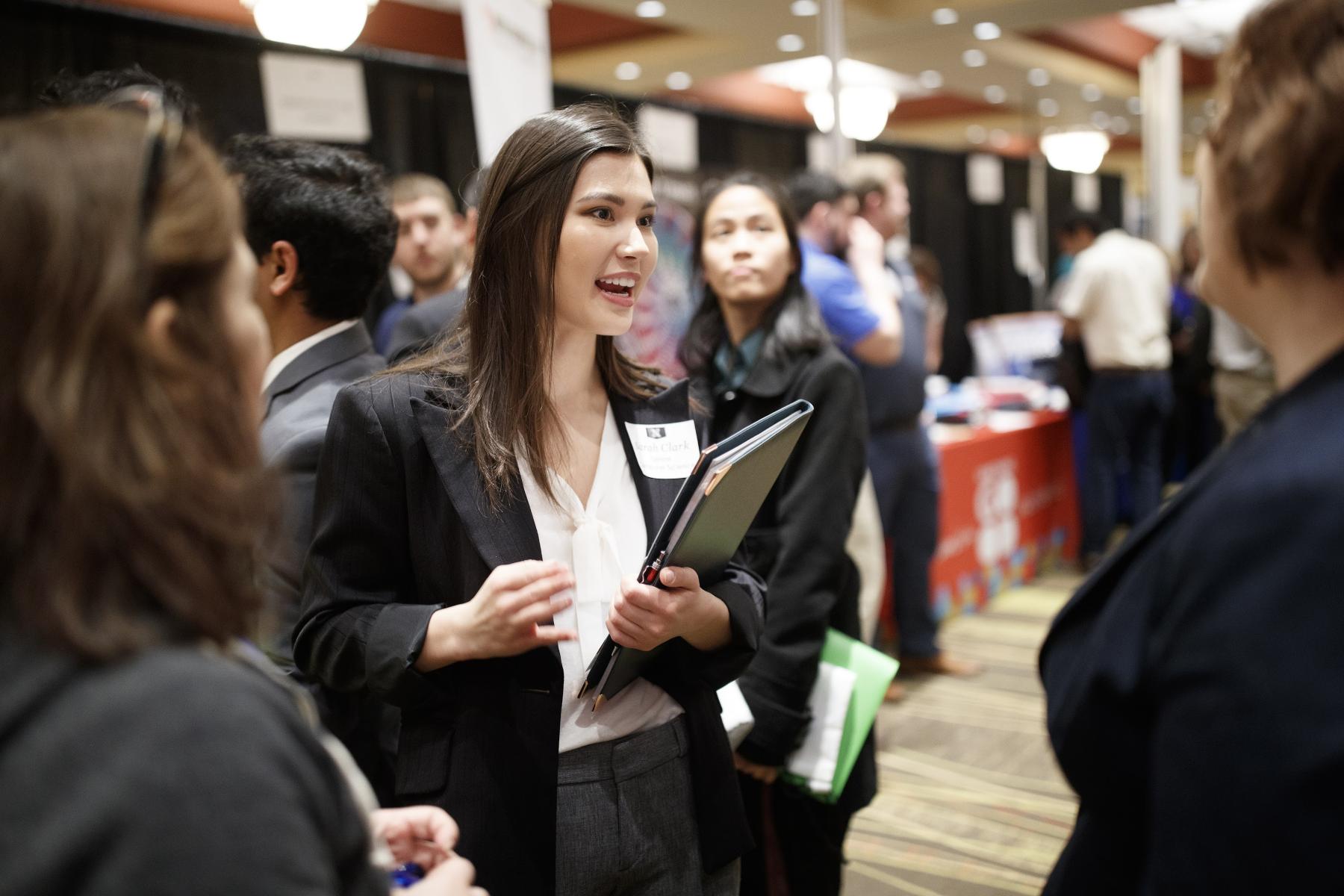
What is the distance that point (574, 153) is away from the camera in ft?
4.11

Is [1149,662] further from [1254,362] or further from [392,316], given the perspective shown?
[1254,362]

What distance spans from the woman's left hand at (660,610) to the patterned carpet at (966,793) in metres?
1.55

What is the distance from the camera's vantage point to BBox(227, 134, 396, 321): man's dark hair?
1508 mm

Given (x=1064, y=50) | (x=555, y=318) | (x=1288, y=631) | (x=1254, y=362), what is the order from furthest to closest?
(x=1064, y=50) < (x=1254, y=362) < (x=555, y=318) < (x=1288, y=631)

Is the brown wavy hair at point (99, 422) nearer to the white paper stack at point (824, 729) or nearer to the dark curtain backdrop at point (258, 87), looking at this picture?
the dark curtain backdrop at point (258, 87)

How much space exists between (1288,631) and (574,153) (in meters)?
0.91

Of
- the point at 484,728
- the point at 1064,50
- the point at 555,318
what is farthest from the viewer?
the point at 1064,50

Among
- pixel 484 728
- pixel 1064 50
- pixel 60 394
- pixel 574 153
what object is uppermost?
pixel 1064 50

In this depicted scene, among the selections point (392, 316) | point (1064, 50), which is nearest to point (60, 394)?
point (392, 316)

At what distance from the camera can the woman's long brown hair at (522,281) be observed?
1.25m

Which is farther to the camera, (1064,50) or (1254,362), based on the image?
(1064,50)

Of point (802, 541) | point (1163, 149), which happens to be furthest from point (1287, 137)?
point (1163, 149)

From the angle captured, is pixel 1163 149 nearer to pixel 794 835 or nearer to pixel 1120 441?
A: pixel 1120 441

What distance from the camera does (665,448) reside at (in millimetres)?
1326
